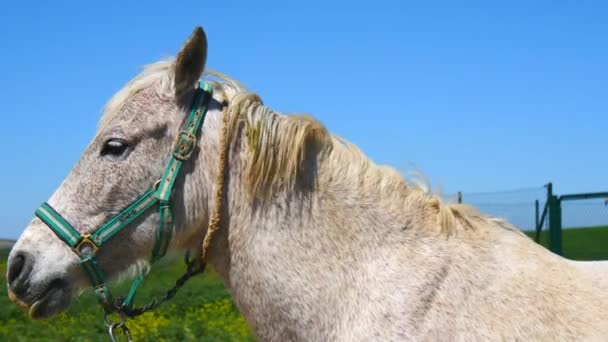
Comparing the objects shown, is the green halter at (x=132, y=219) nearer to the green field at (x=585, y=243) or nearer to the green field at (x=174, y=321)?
the green field at (x=174, y=321)

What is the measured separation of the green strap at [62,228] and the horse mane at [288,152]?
46 centimetres

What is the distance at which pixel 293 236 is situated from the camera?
2.86 meters

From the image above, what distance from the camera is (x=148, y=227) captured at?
2.91m

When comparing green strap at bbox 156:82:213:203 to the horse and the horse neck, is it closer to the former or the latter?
the horse

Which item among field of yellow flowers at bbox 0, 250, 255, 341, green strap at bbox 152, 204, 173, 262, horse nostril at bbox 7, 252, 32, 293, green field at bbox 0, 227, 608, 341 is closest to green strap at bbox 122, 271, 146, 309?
green strap at bbox 152, 204, 173, 262

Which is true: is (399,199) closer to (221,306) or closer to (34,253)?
(34,253)

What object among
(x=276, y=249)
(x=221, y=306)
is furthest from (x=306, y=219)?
(x=221, y=306)

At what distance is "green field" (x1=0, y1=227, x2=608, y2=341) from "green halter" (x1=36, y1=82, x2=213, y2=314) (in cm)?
356

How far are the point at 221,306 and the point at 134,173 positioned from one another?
1020 centimetres

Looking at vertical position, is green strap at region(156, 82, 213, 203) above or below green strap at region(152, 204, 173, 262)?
above

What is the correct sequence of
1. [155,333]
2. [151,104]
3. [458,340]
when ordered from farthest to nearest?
[155,333] < [151,104] < [458,340]

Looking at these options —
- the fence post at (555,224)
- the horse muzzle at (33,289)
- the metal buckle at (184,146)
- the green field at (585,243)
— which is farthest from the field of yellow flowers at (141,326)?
the green field at (585,243)

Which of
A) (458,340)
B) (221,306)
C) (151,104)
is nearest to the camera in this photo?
(458,340)

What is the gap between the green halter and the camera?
9.35 ft
